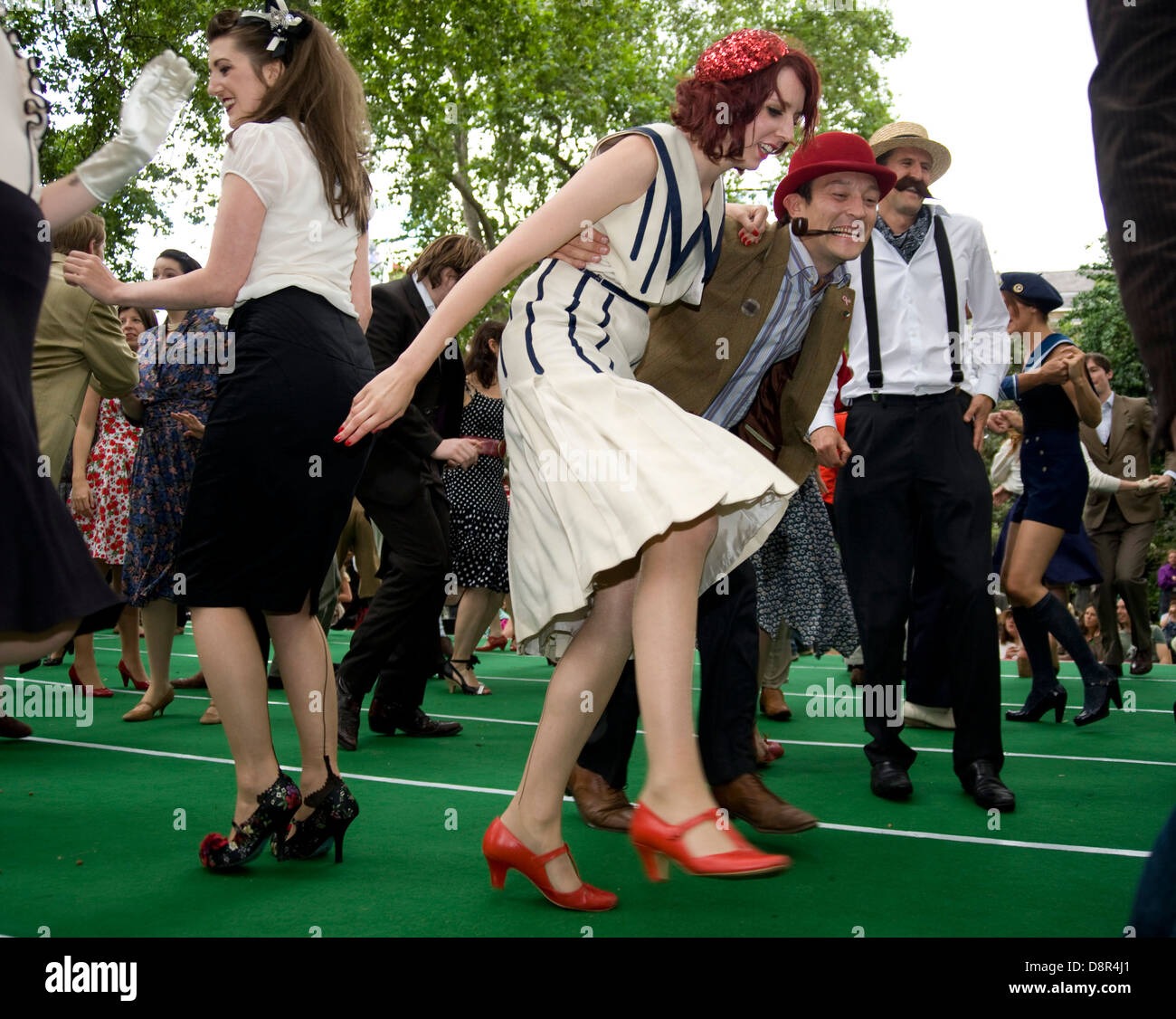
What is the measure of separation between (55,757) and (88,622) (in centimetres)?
341

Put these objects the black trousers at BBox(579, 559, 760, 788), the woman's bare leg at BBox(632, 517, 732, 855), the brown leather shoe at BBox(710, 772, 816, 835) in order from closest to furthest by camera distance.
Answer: the woman's bare leg at BBox(632, 517, 732, 855)
the brown leather shoe at BBox(710, 772, 816, 835)
the black trousers at BBox(579, 559, 760, 788)

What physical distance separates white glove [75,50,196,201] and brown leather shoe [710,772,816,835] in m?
2.36

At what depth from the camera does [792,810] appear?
11.7ft

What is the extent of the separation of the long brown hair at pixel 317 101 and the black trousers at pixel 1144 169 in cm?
224

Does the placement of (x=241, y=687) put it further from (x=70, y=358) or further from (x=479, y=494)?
(x=479, y=494)

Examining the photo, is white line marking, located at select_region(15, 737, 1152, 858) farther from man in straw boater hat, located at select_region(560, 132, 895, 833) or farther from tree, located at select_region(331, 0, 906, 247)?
tree, located at select_region(331, 0, 906, 247)

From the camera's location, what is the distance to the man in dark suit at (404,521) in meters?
5.51

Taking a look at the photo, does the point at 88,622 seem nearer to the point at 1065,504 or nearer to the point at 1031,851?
the point at 1031,851

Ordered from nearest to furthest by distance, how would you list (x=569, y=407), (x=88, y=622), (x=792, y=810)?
(x=88, y=622), (x=569, y=407), (x=792, y=810)

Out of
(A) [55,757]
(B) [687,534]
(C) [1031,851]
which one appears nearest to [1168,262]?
(B) [687,534]

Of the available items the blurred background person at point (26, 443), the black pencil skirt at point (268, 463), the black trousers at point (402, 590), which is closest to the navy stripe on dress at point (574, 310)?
the black pencil skirt at point (268, 463)

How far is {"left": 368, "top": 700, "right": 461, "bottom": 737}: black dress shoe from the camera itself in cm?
595

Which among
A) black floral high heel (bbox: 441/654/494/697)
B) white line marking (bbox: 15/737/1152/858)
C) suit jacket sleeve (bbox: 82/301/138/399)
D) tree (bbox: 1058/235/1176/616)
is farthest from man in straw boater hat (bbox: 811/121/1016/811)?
tree (bbox: 1058/235/1176/616)

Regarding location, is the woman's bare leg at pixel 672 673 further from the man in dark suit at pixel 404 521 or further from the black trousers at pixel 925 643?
the man in dark suit at pixel 404 521
